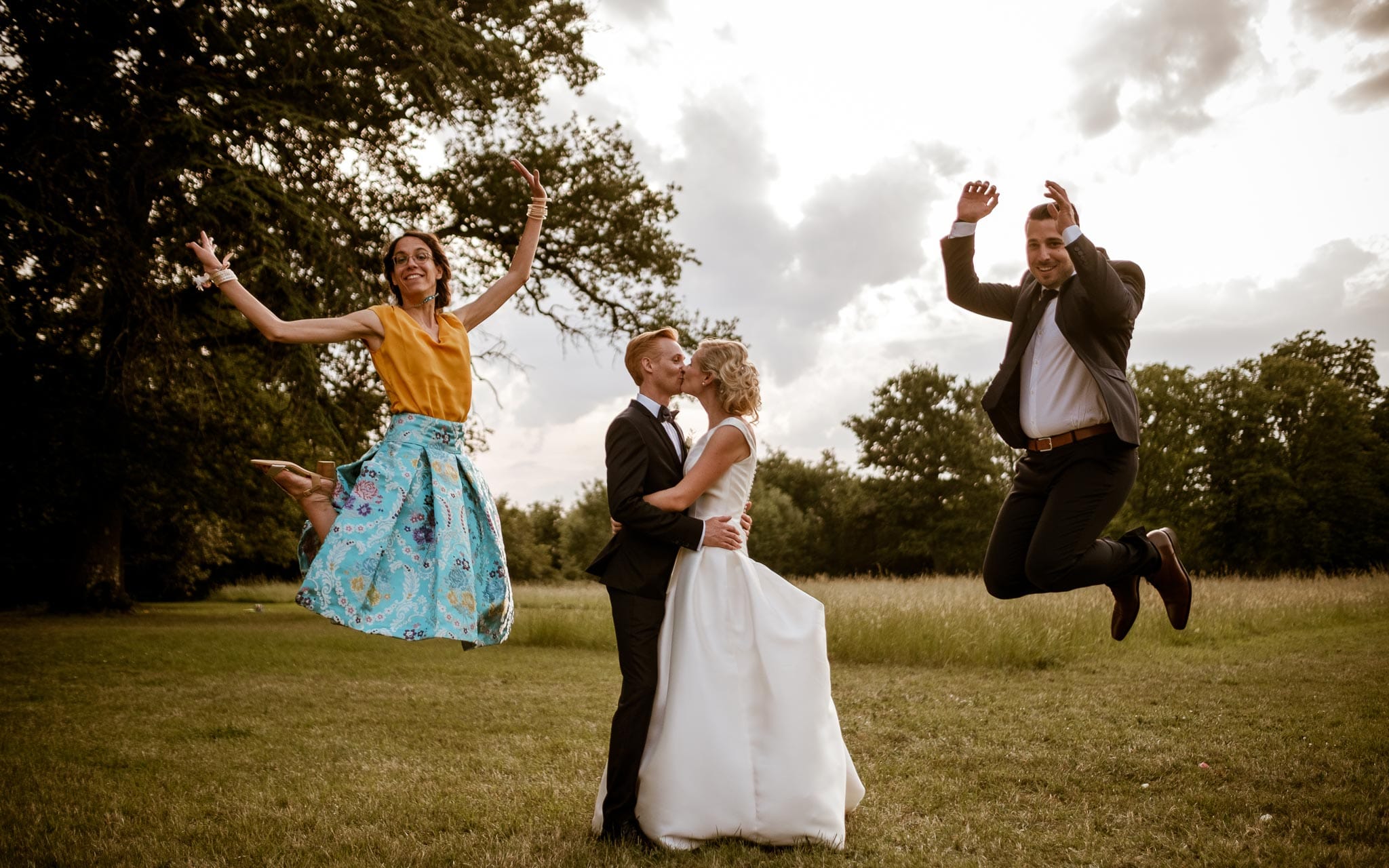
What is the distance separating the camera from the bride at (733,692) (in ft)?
13.9

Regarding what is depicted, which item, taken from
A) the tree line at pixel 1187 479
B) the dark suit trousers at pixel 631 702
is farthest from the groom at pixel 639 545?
the tree line at pixel 1187 479

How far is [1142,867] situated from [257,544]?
35537mm

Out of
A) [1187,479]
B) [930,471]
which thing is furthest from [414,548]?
[930,471]

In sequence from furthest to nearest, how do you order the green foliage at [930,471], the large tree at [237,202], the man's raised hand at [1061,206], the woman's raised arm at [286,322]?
the green foliage at [930,471]
the large tree at [237,202]
the man's raised hand at [1061,206]
the woman's raised arm at [286,322]

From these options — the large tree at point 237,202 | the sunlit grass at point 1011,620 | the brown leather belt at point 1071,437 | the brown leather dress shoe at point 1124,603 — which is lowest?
the sunlit grass at point 1011,620

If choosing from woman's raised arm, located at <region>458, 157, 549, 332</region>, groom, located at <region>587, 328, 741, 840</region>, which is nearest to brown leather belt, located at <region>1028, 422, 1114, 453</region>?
groom, located at <region>587, 328, 741, 840</region>

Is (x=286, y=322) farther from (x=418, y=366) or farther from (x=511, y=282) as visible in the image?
(x=511, y=282)

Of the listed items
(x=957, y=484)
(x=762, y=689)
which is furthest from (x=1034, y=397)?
(x=957, y=484)

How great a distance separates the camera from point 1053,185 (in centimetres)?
408

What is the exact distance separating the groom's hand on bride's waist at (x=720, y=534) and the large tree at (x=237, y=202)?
8.05m

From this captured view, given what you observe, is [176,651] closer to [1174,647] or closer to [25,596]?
[1174,647]

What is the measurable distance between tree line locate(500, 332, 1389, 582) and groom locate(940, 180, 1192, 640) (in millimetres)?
27858

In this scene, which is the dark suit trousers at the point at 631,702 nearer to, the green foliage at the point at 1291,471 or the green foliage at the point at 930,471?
the green foliage at the point at 1291,471

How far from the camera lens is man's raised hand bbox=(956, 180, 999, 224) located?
15.8ft
